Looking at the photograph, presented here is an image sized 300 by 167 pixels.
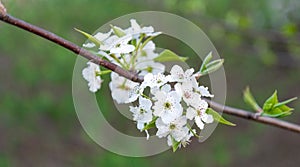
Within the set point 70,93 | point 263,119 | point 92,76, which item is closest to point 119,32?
point 92,76

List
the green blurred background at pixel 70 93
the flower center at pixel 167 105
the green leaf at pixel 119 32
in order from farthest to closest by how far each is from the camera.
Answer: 1. the green blurred background at pixel 70 93
2. the green leaf at pixel 119 32
3. the flower center at pixel 167 105

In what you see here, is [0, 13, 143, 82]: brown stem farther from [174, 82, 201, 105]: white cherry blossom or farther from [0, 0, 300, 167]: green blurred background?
[0, 0, 300, 167]: green blurred background

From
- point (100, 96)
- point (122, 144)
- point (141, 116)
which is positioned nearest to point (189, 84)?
point (141, 116)

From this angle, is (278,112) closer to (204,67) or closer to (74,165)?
(204,67)

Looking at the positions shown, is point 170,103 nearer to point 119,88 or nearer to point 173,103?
point 173,103

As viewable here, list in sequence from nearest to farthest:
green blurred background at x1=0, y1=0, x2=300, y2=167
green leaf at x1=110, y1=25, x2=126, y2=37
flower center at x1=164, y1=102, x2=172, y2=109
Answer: flower center at x1=164, y1=102, x2=172, y2=109, green leaf at x1=110, y1=25, x2=126, y2=37, green blurred background at x1=0, y1=0, x2=300, y2=167

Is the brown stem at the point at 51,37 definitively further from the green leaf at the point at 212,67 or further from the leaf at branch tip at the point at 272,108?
the leaf at branch tip at the point at 272,108

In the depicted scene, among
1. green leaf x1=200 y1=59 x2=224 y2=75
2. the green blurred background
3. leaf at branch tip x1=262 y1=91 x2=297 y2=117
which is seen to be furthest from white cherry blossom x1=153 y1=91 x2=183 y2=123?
the green blurred background

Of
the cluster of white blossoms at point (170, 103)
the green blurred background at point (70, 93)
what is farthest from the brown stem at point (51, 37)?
the green blurred background at point (70, 93)
